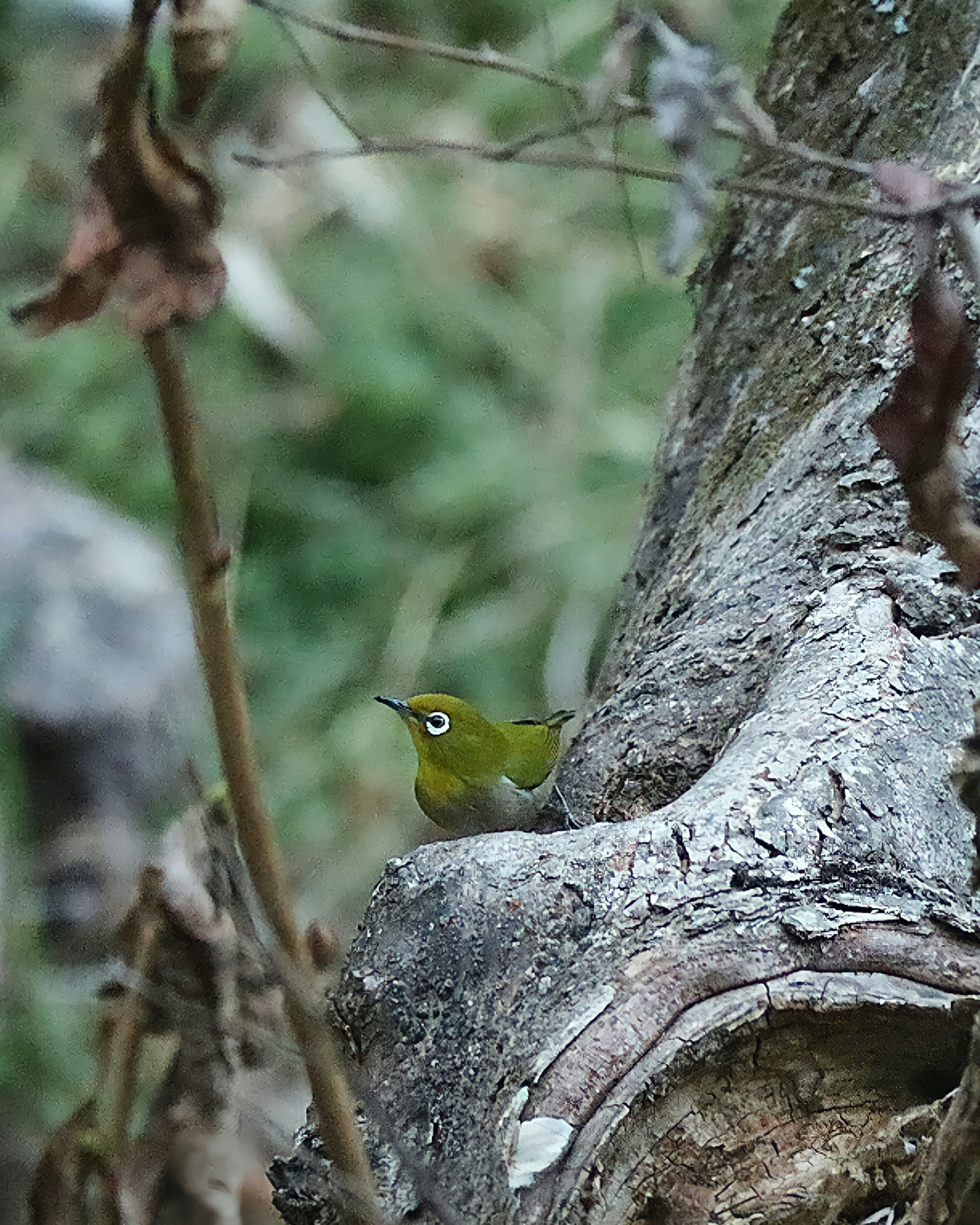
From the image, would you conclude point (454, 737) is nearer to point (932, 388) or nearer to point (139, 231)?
point (139, 231)

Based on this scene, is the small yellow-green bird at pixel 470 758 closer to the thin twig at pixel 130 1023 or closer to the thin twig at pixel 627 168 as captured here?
the thin twig at pixel 130 1023

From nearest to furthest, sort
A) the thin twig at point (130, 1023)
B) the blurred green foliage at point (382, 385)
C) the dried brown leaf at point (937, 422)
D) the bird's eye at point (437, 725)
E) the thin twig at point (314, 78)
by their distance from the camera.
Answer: the dried brown leaf at point (937, 422), the thin twig at point (314, 78), the thin twig at point (130, 1023), the bird's eye at point (437, 725), the blurred green foliage at point (382, 385)

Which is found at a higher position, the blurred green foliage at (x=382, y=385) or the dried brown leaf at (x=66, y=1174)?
the blurred green foliage at (x=382, y=385)

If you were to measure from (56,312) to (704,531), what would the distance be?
1.08 m

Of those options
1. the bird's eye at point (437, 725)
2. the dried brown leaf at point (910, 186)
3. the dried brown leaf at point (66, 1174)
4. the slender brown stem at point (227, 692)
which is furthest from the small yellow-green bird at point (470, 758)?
the dried brown leaf at point (910, 186)

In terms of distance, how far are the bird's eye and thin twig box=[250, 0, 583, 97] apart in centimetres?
106

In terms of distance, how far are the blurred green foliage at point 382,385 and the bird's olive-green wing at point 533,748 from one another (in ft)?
3.57

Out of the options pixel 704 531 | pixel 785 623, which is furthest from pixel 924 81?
pixel 785 623

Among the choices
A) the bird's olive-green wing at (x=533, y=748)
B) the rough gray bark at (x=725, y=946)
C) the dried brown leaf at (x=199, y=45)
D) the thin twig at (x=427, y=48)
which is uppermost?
the thin twig at (x=427, y=48)

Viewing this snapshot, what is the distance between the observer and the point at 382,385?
13.5 ft

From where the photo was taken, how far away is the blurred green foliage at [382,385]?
3.80 meters

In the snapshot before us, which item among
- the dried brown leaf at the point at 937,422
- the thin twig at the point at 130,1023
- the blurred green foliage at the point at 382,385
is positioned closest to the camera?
the dried brown leaf at the point at 937,422

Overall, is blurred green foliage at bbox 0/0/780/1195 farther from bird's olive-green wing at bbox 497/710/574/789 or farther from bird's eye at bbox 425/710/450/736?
bird's eye at bbox 425/710/450/736

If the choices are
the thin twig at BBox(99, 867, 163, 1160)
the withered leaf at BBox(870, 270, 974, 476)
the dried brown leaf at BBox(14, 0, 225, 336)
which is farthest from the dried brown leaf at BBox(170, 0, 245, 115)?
the thin twig at BBox(99, 867, 163, 1160)
